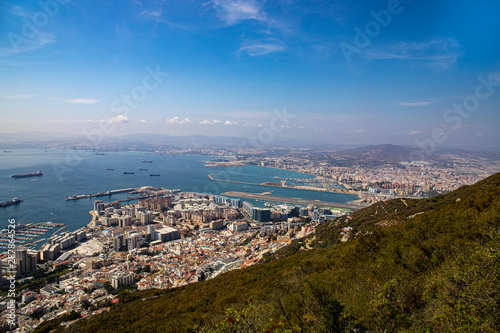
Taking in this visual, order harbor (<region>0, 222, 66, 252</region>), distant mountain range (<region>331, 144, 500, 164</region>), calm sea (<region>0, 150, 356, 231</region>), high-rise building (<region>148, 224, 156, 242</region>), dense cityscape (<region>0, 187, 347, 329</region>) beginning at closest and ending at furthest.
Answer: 1. dense cityscape (<region>0, 187, 347, 329</region>)
2. harbor (<region>0, 222, 66, 252</region>)
3. high-rise building (<region>148, 224, 156, 242</region>)
4. calm sea (<region>0, 150, 356, 231</region>)
5. distant mountain range (<region>331, 144, 500, 164</region>)

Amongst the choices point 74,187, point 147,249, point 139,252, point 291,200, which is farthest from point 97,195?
point 291,200

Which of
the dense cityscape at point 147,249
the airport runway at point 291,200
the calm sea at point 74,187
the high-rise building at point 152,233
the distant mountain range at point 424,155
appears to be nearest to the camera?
the dense cityscape at point 147,249

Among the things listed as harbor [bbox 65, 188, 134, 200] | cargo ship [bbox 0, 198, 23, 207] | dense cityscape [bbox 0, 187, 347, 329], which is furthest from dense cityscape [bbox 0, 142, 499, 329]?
cargo ship [bbox 0, 198, 23, 207]

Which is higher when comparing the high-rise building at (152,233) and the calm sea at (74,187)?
the calm sea at (74,187)

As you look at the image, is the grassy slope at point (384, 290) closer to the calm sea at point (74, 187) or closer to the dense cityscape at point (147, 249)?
the dense cityscape at point (147, 249)

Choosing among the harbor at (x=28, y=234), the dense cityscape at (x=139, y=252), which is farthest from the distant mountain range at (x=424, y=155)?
the harbor at (x=28, y=234)

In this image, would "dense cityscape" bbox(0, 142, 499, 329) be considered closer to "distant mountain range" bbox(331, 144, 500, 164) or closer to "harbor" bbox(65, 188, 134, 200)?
"harbor" bbox(65, 188, 134, 200)

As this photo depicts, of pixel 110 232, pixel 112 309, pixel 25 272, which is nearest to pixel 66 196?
pixel 110 232

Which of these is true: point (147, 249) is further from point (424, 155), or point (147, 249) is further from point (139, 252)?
point (424, 155)
